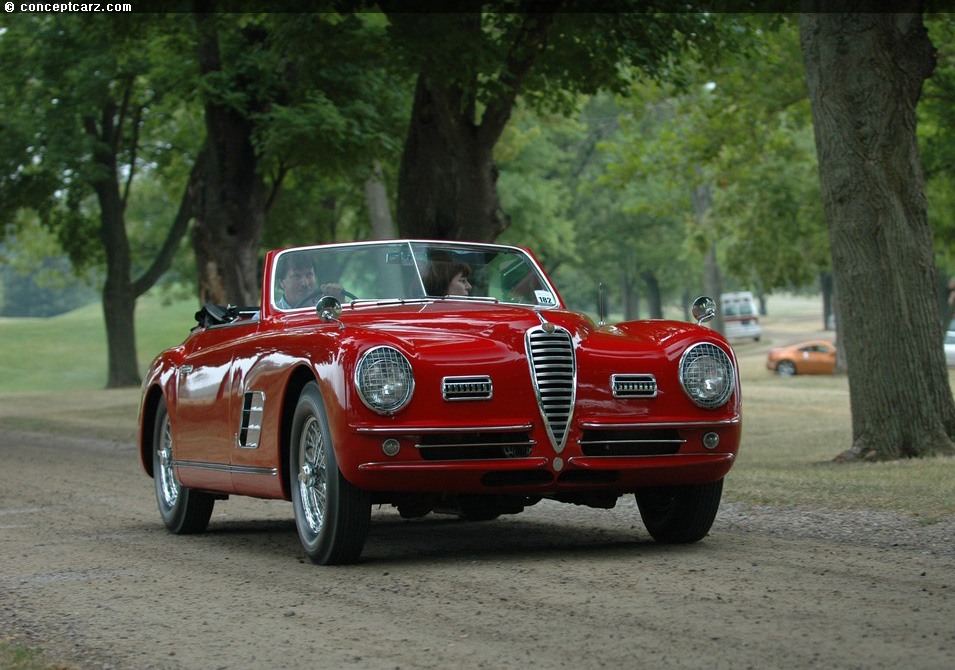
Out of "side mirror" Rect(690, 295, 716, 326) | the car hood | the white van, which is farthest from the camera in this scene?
the white van

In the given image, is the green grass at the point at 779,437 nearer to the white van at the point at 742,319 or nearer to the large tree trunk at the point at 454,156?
the large tree trunk at the point at 454,156

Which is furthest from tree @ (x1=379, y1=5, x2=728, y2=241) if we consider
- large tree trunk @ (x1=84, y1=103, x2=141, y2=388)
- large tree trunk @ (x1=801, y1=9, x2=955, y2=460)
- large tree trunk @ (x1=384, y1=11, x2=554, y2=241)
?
large tree trunk @ (x1=84, y1=103, x2=141, y2=388)

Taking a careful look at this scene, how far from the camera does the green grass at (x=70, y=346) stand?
66069 millimetres

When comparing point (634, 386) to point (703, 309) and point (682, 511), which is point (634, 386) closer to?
point (682, 511)

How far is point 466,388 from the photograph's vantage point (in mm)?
7426

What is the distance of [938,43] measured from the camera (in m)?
27.2

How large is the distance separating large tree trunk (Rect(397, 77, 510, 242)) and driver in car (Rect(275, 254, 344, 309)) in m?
10.4

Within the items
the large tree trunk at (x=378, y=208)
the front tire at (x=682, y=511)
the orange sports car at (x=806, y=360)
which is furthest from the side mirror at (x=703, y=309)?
the orange sports car at (x=806, y=360)

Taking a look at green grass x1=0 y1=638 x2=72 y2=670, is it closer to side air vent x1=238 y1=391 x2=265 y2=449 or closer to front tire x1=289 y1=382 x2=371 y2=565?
front tire x1=289 y1=382 x2=371 y2=565

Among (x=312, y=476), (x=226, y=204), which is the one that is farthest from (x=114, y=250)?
(x=312, y=476)

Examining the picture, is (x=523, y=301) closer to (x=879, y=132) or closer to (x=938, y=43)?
(x=879, y=132)

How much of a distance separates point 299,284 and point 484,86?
10963 mm

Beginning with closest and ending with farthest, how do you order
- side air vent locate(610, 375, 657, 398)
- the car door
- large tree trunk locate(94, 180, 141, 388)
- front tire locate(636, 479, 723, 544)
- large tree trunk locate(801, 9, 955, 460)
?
side air vent locate(610, 375, 657, 398), front tire locate(636, 479, 723, 544), the car door, large tree trunk locate(801, 9, 955, 460), large tree trunk locate(94, 180, 141, 388)

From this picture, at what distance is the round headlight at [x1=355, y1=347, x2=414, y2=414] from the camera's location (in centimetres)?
734
